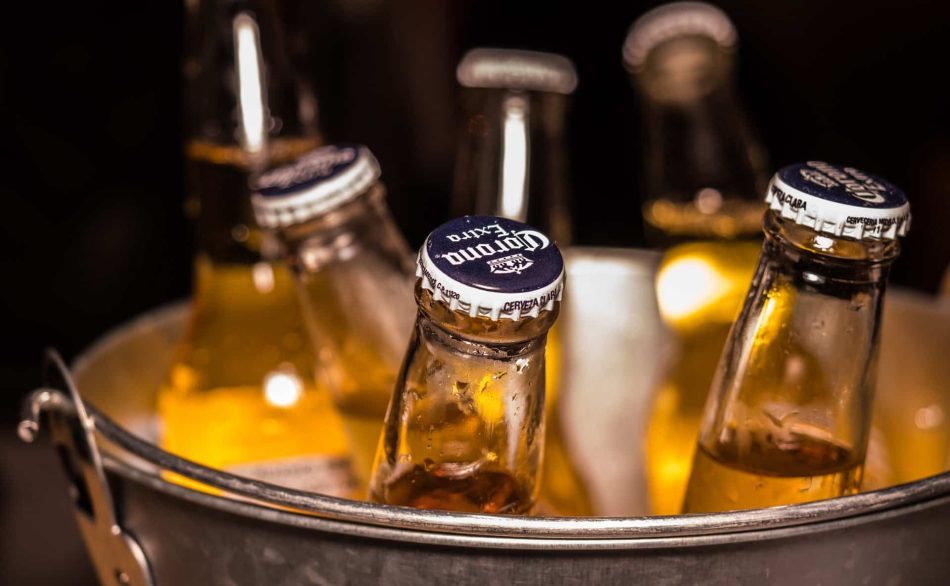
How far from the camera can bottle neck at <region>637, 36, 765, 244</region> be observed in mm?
601

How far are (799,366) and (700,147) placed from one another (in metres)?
0.26

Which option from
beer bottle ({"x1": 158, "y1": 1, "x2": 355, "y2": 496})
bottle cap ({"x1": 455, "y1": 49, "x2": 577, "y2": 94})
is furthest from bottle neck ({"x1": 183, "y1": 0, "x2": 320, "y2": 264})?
bottle cap ({"x1": 455, "y1": 49, "x2": 577, "y2": 94})

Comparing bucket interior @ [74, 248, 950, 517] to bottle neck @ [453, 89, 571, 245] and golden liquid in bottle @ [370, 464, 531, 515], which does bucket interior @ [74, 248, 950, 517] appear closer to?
bottle neck @ [453, 89, 571, 245]

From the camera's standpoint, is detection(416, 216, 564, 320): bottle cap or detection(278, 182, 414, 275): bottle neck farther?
detection(278, 182, 414, 275): bottle neck

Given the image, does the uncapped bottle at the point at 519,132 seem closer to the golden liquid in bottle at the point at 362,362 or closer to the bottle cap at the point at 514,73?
the bottle cap at the point at 514,73

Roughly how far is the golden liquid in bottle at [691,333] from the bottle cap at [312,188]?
0.25m

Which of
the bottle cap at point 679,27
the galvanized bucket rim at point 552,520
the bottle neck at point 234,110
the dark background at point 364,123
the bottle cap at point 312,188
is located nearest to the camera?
the galvanized bucket rim at point 552,520

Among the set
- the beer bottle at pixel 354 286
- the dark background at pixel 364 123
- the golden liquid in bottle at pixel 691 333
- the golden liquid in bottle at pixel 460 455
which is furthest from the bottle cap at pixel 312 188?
the dark background at pixel 364 123

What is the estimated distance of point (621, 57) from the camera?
92 cm

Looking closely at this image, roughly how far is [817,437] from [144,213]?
2.13 feet

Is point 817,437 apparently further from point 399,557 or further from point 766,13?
point 766,13

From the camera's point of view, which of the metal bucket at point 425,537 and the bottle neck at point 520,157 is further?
the bottle neck at point 520,157

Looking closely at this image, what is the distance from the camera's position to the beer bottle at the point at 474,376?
0.31m

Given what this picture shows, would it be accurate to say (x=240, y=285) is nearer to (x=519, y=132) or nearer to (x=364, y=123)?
(x=519, y=132)
